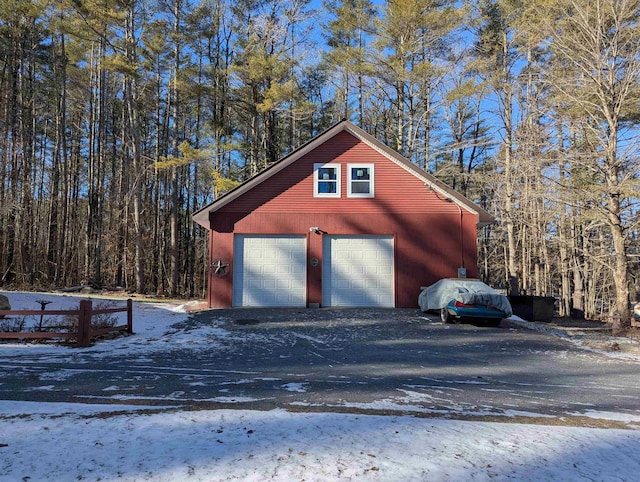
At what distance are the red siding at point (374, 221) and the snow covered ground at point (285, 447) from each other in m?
10.6

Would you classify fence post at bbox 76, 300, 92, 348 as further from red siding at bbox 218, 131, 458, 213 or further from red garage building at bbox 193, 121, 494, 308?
red siding at bbox 218, 131, 458, 213

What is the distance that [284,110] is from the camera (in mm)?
21766

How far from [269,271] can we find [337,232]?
2775 mm

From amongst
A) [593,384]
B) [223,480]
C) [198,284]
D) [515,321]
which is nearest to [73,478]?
[223,480]

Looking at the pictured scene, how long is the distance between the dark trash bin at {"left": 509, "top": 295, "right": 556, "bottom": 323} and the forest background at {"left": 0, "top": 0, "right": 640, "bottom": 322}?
1603mm

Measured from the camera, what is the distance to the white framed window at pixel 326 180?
1525 cm

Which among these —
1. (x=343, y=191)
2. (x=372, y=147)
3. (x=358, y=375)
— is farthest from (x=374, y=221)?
(x=358, y=375)

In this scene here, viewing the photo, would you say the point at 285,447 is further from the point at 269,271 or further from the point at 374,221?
the point at 374,221

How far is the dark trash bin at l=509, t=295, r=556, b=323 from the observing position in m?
14.6

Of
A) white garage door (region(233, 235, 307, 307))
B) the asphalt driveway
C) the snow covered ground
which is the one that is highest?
white garage door (region(233, 235, 307, 307))

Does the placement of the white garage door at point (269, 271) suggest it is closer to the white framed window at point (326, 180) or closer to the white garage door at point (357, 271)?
the white garage door at point (357, 271)

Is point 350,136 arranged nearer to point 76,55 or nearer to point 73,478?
point 73,478

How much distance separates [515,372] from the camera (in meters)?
6.68

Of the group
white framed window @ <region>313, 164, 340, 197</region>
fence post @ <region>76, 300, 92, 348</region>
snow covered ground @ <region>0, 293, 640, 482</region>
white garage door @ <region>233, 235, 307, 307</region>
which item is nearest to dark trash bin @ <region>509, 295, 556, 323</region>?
white framed window @ <region>313, 164, 340, 197</region>
